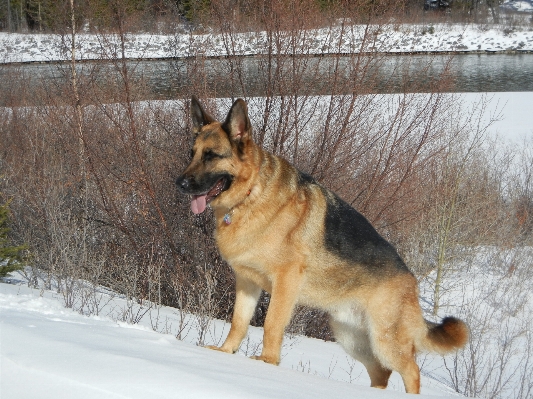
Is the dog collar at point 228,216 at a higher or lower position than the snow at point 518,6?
lower

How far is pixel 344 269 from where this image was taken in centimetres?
542

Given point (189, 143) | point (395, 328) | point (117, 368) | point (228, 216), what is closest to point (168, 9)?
point (189, 143)

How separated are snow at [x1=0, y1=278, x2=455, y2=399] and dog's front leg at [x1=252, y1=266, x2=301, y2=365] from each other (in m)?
0.60

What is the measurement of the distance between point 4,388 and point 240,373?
4.55ft

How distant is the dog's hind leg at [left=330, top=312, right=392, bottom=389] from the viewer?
561 centimetres

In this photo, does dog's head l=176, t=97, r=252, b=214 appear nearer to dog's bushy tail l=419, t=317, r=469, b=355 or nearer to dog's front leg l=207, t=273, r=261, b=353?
dog's front leg l=207, t=273, r=261, b=353

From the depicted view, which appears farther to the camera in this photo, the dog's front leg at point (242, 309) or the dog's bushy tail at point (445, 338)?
the dog's bushy tail at point (445, 338)

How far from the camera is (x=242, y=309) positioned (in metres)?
5.40

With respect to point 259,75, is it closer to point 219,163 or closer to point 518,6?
point 219,163

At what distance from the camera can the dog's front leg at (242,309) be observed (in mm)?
5336

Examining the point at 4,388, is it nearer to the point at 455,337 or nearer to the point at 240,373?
the point at 240,373

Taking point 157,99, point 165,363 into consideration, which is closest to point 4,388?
point 165,363

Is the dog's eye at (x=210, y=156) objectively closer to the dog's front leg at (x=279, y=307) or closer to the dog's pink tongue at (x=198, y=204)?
the dog's pink tongue at (x=198, y=204)

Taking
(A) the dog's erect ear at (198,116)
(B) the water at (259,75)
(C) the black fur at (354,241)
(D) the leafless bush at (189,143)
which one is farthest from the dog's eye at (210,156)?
(B) the water at (259,75)
